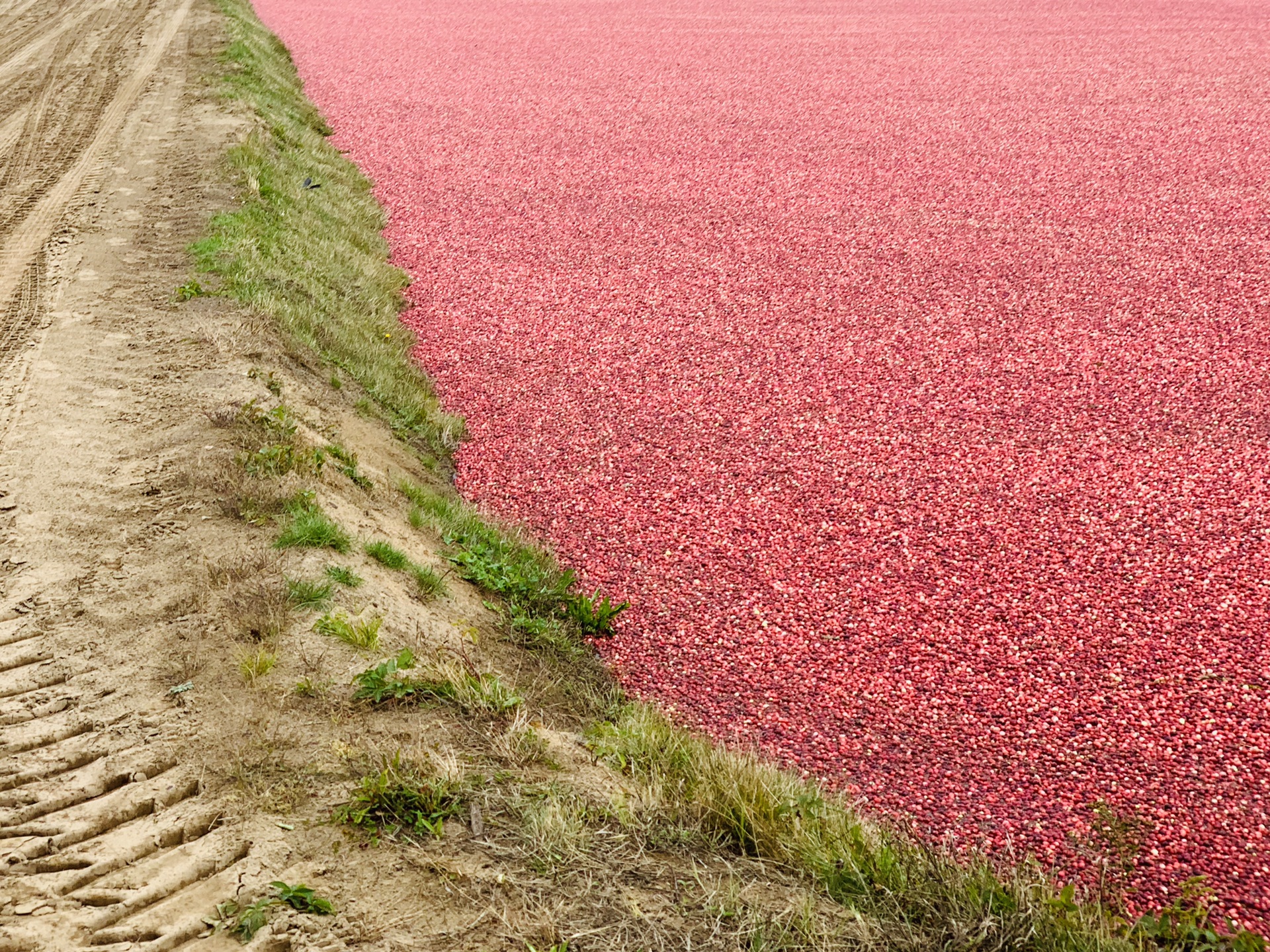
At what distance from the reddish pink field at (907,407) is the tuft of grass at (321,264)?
386mm

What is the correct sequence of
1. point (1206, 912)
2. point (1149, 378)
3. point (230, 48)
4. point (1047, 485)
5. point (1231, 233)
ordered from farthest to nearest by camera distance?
point (230, 48) → point (1231, 233) → point (1149, 378) → point (1047, 485) → point (1206, 912)

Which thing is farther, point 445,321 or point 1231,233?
point 1231,233

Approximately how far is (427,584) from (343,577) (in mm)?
598

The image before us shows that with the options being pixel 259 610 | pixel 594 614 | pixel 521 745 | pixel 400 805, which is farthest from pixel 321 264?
pixel 400 805

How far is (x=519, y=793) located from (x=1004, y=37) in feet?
77.4

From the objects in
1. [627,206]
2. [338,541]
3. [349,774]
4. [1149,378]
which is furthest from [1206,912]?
[627,206]

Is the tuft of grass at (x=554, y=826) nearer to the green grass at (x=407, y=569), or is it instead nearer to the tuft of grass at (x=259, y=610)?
the tuft of grass at (x=259, y=610)

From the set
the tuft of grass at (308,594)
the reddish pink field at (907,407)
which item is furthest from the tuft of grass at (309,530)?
the reddish pink field at (907,407)

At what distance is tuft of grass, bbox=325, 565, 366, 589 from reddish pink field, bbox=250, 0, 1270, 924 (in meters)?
1.58

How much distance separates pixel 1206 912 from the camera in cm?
402

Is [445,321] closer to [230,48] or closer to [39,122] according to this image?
[39,122]

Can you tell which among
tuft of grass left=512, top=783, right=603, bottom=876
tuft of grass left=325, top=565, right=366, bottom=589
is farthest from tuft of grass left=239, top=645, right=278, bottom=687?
tuft of grass left=512, top=783, right=603, bottom=876

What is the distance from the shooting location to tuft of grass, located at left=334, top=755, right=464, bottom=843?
382 centimetres

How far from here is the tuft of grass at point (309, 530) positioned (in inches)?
218
